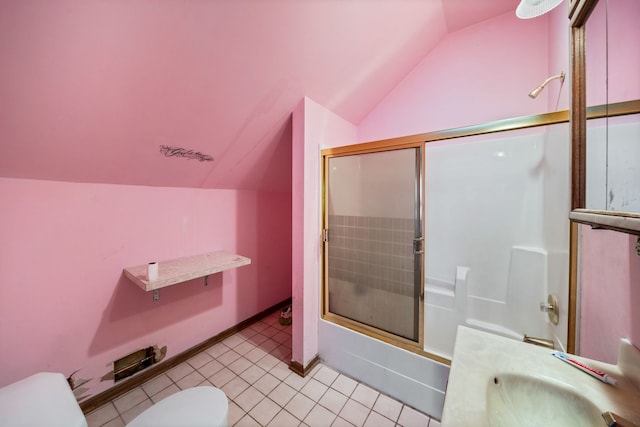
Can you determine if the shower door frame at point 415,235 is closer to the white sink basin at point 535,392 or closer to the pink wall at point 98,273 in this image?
the white sink basin at point 535,392

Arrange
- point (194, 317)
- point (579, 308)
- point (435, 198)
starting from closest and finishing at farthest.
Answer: point (579, 308) < point (194, 317) < point (435, 198)

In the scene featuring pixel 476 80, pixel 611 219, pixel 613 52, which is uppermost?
pixel 476 80

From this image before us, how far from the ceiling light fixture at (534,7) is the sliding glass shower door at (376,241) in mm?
706

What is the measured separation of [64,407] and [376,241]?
1.68 m

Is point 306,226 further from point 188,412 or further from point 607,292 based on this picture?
point 607,292

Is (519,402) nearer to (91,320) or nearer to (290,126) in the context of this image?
(290,126)

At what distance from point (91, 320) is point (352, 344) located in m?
1.72

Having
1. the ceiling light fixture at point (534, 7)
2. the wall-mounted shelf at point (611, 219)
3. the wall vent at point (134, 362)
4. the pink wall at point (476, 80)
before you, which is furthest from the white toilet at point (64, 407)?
the pink wall at point (476, 80)

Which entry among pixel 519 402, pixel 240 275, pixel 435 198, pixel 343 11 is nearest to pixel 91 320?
pixel 240 275

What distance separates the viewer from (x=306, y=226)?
169 centimetres

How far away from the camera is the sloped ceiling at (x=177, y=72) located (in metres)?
0.86

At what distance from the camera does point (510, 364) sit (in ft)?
2.45

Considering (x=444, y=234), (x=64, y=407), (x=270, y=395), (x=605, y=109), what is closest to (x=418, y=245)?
(x=444, y=234)

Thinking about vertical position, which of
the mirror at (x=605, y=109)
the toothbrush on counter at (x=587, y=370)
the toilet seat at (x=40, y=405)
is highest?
the mirror at (x=605, y=109)
